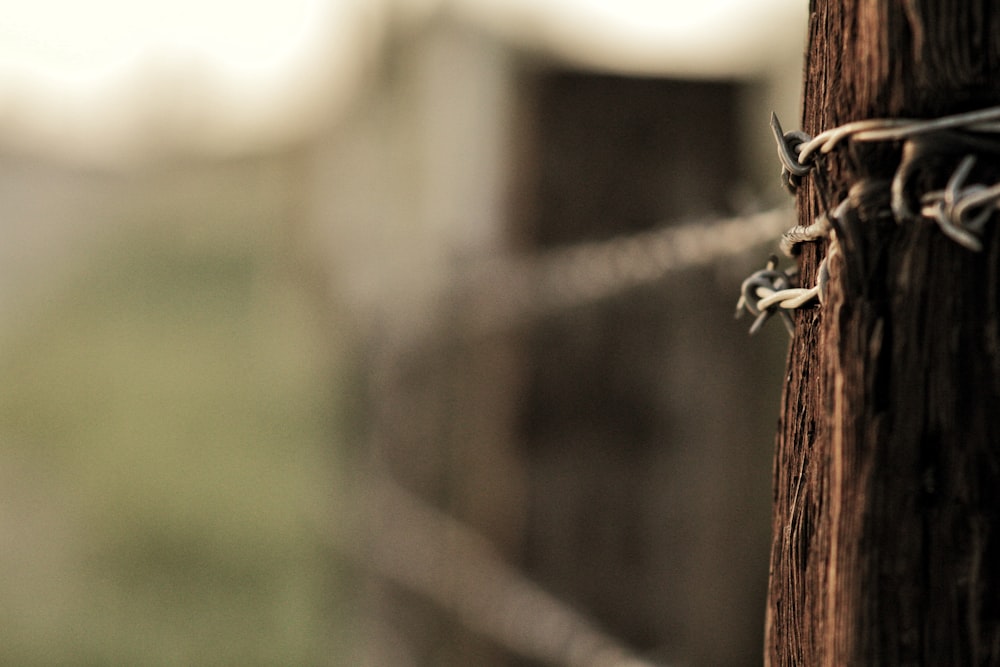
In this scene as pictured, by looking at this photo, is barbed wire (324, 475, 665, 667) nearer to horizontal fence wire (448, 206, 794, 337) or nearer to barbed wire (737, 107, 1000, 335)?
horizontal fence wire (448, 206, 794, 337)

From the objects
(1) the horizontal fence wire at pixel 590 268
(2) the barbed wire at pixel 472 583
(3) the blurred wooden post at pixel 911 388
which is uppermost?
(1) the horizontal fence wire at pixel 590 268

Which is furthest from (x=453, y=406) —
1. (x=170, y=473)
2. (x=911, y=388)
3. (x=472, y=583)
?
(x=170, y=473)

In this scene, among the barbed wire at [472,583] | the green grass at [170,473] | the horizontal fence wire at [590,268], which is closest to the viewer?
the horizontal fence wire at [590,268]

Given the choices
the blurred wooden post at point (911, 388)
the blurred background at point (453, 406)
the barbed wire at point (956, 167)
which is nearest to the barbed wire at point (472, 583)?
the blurred background at point (453, 406)

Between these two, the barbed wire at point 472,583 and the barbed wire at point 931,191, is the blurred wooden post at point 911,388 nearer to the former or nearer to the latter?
the barbed wire at point 931,191

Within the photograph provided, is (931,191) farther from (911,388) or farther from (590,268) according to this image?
(590,268)

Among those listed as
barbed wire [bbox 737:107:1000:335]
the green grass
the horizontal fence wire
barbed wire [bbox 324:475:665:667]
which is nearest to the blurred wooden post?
barbed wire [bbox 737:107:1000:335]

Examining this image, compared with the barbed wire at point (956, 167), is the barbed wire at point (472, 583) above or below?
below
